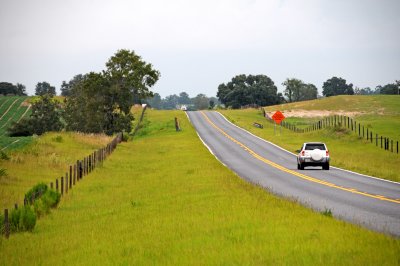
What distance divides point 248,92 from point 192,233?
538ft

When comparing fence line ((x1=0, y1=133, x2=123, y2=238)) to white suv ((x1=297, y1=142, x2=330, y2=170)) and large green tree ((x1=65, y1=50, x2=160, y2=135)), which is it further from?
large green tree ((x1=65, y1=50, x2=160, y2=135))

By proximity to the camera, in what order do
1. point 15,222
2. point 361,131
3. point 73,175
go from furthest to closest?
point 361,131
point 73,175
point 15,222

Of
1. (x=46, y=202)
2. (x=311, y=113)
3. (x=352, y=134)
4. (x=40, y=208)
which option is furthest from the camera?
(x=311, y=113)

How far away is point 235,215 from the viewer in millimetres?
16562

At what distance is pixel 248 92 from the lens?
177125mm

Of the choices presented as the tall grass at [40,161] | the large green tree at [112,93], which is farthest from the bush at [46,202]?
the large green tree at [112,93]

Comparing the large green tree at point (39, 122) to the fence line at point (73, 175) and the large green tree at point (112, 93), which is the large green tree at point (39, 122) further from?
the fence line at point (73, 175)

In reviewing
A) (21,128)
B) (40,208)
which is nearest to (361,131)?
(21,128)

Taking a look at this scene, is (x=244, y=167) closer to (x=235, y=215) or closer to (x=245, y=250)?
(x=235, y=215)

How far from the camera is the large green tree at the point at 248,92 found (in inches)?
6973

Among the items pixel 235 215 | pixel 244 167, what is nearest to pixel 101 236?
pixel 235 215

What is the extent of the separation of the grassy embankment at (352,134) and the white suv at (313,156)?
221 centimetres

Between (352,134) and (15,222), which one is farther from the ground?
(15,222)

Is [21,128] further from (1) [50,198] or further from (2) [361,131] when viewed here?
(1) [50,198]
